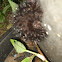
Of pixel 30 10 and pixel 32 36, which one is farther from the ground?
pixel 30 10

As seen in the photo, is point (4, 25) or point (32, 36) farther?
point (4, 25)

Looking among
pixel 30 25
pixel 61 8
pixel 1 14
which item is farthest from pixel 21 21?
pixel 1 14

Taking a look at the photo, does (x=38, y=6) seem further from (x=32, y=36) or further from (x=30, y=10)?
(x=32, y=36)

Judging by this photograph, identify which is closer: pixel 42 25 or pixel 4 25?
pixel 42 25

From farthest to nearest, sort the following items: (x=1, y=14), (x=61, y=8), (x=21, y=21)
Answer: (x=1, y=14)
(x=21, y=21)
(x=61, y=8)

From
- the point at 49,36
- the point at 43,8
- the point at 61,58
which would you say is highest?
the point at 43,8

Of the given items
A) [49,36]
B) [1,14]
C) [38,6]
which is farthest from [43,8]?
[1,14]

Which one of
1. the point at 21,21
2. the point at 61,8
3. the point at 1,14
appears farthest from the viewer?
the point at 1,14

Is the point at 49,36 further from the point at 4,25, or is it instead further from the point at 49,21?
the point at 4,25

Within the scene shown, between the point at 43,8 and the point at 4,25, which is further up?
the point at 43,8
